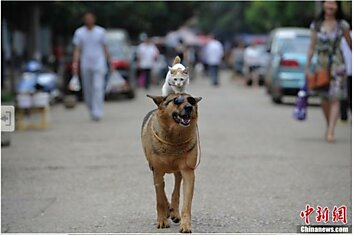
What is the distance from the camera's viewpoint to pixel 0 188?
8.50 m

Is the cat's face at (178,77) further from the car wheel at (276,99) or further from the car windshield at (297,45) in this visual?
the car wheel at (276,99)

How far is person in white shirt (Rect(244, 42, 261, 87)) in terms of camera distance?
1211 inches

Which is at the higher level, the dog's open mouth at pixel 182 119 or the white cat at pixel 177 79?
the white cat at pixel 177 79

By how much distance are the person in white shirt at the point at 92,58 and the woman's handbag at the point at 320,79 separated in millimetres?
4447

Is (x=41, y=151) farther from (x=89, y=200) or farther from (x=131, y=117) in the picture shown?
Answer: (x=131, y=117)

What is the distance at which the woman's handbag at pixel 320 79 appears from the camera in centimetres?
1207

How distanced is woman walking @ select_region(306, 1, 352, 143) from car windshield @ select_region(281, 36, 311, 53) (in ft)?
26.4

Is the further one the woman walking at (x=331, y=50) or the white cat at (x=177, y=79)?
the woman walking at (x=331, y=50)

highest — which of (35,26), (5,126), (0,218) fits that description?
(35,26)

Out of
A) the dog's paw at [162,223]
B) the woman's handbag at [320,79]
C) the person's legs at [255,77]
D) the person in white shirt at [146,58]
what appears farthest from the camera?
the person's legs at [255,77]

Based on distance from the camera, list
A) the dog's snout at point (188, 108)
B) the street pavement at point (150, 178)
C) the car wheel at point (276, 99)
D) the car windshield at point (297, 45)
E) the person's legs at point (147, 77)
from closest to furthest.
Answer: the dog's snout at point (188, 108), the street pavement at point (150, 178), the car windshield at point (297, 45), the car wheel at point (276, 99), the person's legs at point (147, 77)

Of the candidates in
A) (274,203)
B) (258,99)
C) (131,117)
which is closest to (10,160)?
(274,203)

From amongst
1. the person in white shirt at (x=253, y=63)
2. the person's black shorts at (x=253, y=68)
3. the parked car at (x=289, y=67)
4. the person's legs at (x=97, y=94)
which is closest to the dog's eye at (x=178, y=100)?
the person's legs at (x=97, y=94)

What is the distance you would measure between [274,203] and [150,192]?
128 centimetres
